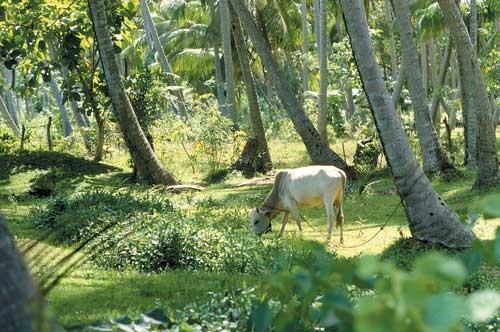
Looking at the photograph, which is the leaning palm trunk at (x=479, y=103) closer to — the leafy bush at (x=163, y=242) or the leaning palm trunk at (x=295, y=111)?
the leaning palm trunk at (x=295, y=111)

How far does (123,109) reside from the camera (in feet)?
56.1

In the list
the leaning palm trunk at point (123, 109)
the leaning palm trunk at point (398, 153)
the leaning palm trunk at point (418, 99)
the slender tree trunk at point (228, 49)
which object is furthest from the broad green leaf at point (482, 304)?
the slender tree trunk at point (228, 49)

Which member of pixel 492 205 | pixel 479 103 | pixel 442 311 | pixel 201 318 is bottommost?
pixel 201 318

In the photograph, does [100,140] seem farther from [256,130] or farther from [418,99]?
[418,99]

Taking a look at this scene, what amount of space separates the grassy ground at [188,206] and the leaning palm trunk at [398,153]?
357 millimetres

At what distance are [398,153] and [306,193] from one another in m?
2.56

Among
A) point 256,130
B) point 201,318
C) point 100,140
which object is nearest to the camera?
point 201,318

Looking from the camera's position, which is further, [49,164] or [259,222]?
[49,164]

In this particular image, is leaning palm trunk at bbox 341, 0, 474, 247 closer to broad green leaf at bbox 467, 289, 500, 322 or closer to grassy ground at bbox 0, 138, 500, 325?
grassy ground at bbox 0, 138, 500, 325

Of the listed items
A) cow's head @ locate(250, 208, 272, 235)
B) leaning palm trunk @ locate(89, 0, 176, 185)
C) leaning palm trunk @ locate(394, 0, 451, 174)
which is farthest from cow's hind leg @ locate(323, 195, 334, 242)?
leaning palm trunk @ locate(89, 0, 176, 185)

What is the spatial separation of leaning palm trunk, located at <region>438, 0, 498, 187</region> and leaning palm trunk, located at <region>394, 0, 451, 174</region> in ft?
2.42

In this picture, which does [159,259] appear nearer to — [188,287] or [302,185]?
[188,287]

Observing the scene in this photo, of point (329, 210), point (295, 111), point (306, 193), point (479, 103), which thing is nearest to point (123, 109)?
point (295, 111)

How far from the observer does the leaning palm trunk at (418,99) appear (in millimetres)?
15961
